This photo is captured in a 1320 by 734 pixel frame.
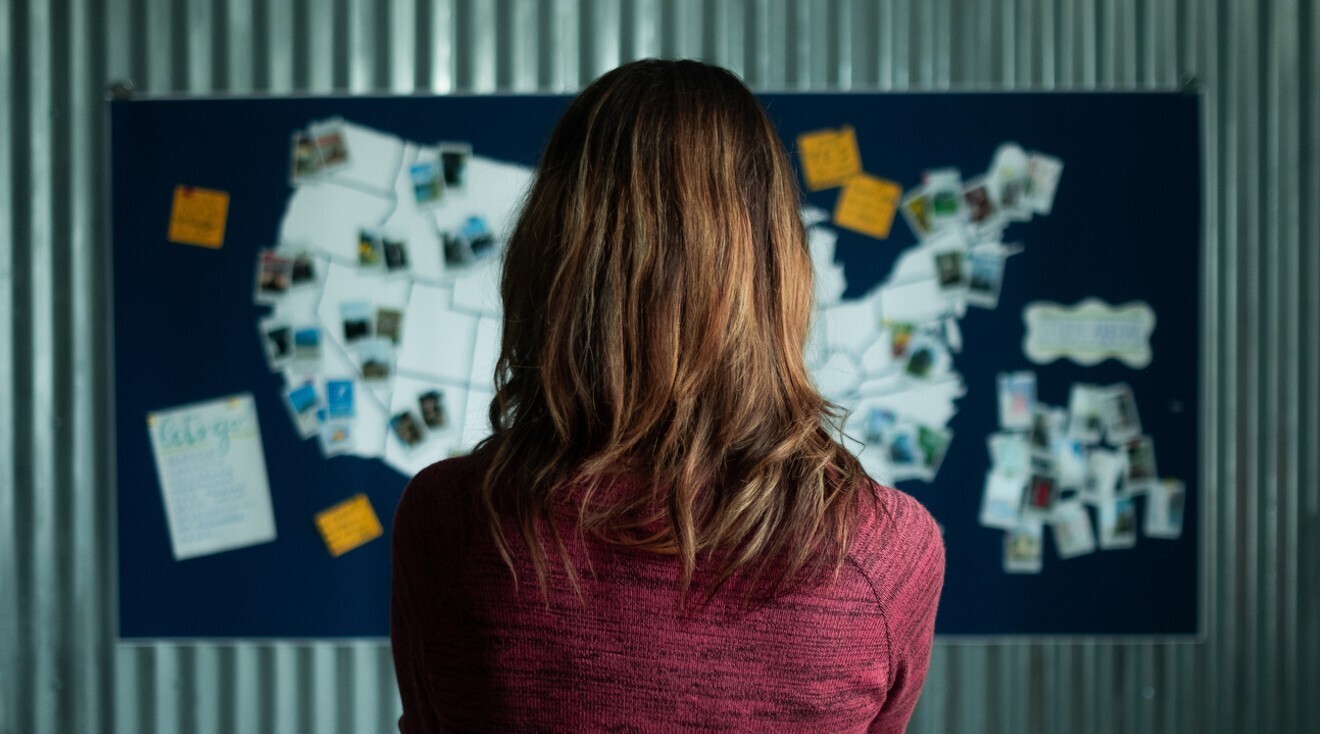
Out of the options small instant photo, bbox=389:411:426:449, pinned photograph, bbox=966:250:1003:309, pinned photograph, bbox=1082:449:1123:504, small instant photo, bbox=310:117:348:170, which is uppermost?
small instant photo, bbox=310:117:348:170

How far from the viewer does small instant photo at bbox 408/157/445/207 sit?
88.1 inches

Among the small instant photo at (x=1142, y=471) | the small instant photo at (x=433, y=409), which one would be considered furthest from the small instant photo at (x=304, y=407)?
the small instant photo at (x=1142, y=471)

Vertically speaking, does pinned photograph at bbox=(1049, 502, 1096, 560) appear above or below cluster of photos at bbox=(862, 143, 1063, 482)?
below

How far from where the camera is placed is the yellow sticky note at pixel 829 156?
2238 millimetres

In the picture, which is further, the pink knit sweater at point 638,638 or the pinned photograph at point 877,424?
the pinned photograph at point 877,424

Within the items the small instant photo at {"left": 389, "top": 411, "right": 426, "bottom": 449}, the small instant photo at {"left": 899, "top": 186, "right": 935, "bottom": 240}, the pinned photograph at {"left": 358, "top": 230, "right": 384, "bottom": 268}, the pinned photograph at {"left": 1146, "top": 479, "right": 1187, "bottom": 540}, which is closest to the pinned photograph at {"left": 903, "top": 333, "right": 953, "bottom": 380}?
the small instant photo at {"left": 899, "top": 186, "right": 935, "bottom": 240}

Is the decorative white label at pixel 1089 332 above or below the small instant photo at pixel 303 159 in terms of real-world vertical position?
below

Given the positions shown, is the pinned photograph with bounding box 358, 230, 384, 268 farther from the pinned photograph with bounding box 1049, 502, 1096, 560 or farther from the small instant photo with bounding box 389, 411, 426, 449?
the pinned photograph with bounding box 1049, 502, 1096, 560

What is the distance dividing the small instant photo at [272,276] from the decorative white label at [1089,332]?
1.66 metres

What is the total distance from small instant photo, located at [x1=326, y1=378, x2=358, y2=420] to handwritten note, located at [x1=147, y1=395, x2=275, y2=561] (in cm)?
17

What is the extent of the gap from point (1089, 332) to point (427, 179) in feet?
4.98

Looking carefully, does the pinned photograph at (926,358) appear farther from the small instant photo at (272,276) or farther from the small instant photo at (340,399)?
the small instant photo at (272,276)

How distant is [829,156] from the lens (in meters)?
2.24

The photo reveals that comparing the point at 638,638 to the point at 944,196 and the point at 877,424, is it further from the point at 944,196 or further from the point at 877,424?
the point at 944,196
